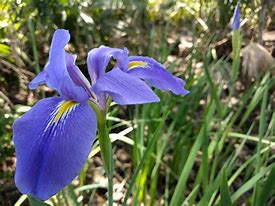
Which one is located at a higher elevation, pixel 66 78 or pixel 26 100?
pixel 66 78

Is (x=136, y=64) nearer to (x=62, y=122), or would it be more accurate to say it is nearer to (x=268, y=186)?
(x=62, y=122)

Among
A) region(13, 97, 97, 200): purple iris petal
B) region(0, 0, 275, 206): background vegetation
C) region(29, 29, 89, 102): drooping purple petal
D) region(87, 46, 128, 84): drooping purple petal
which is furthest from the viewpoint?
region(0, 0, 275, 206): background vegetation

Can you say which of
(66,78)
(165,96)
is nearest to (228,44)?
(165,96)

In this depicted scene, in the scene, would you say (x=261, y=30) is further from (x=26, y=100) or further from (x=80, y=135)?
(x=80, y=135)

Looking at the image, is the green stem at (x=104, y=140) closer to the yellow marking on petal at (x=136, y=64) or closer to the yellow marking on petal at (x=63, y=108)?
the yellow marking on petal at (x=63, y=108)

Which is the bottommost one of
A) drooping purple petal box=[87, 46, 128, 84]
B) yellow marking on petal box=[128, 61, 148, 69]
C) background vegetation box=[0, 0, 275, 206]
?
background vegetation box=[0, 0, 275, 206]

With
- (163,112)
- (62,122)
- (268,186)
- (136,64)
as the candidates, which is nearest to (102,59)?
(136,64)

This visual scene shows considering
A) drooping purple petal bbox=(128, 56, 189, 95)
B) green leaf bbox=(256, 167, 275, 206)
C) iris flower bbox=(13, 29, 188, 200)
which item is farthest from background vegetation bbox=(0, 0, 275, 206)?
iris flower bbox=(13, 29, 188, 200)

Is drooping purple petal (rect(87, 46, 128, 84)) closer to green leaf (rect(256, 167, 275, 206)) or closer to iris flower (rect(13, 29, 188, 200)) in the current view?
iris flower (rect(13, 29, 188, 200))
